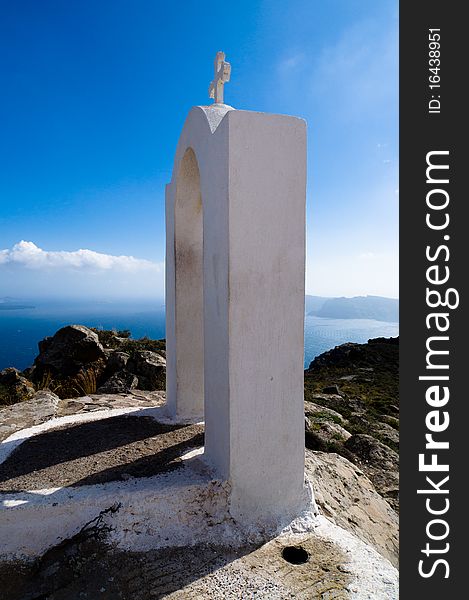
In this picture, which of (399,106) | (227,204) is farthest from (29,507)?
(399,106)

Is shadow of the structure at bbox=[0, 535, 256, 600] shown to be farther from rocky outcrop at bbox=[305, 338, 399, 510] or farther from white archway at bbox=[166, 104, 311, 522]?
rocky outcrop at bbox=[305, 338, 399, 510]

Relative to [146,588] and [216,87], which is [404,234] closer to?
[146,588]

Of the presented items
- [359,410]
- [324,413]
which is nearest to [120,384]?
[324,413]

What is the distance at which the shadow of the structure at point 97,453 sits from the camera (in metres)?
3.23

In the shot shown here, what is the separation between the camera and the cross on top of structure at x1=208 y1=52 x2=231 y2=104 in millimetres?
4227

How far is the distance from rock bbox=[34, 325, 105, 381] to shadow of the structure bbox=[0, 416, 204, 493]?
15.9 feet

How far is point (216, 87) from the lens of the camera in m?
4.29

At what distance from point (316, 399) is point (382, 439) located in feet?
6.81

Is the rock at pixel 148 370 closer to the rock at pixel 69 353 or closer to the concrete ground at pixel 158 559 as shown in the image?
the rock at pixel 69 353

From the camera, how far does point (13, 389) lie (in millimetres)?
7539

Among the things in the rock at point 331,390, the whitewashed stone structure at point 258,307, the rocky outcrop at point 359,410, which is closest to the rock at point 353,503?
the rocky outcrop at point 359,410

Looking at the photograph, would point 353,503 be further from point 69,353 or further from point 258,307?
point 69,353

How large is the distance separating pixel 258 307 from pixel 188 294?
1.94 meters

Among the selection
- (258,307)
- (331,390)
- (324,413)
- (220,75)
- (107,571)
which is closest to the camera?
(107,571)
